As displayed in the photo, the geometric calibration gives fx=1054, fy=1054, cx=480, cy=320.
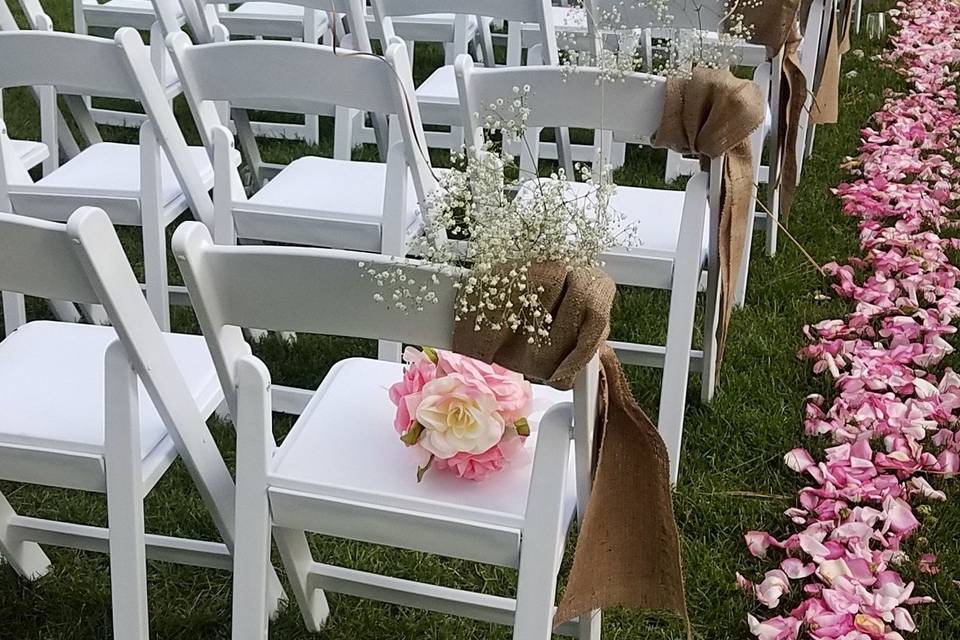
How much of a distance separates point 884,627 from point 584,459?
932 millimetres

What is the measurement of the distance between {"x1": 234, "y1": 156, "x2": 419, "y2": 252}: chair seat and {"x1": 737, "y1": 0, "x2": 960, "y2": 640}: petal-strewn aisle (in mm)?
1170

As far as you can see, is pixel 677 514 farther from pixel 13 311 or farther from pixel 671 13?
pixel 13 311

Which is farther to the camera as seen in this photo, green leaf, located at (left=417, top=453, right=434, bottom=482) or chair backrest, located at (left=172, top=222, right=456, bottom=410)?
green leaf, located at (left=417, top=453, right=434, bottom=482)

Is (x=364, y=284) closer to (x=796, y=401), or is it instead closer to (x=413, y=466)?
(x=413, y=466)

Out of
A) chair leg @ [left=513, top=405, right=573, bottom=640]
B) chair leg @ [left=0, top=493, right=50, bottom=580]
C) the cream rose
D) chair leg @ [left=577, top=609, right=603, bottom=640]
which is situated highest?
the cream rose

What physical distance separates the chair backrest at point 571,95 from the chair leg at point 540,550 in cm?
78

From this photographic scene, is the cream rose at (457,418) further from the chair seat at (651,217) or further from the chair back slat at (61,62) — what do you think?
the chair back slat at (61,62)

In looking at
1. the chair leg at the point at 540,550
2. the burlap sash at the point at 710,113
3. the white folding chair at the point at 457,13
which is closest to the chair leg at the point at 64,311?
the white folding chair at the point at 457,13

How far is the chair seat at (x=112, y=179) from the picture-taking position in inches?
109

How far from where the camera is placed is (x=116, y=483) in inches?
66.4

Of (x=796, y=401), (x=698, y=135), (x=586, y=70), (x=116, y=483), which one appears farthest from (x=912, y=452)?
(x=116, y=483)

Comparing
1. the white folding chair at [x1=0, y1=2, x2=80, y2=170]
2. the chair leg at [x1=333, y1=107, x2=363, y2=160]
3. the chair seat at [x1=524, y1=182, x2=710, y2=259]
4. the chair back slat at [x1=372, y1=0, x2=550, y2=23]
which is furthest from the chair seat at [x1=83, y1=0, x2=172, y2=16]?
the chair seat at [x1=524, y1=182, x2=710, y2=259]

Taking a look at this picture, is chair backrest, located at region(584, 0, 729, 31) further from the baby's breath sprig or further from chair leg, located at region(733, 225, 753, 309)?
the baby's breath sprig

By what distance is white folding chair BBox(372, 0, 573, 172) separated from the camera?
292 centimetres
